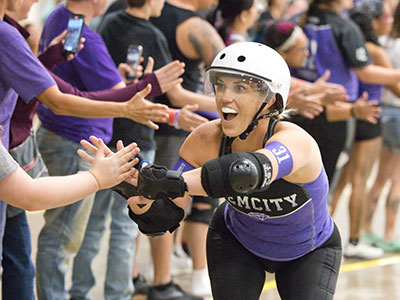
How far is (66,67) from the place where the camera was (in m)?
3.89

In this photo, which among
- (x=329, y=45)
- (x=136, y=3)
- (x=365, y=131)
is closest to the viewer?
(x=136, y=3)

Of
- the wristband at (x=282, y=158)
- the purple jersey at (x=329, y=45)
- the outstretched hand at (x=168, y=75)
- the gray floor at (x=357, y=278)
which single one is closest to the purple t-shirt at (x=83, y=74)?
the outstretched hand at (x=168, y=75)

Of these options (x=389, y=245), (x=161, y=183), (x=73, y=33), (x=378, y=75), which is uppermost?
(x=161, y=183)

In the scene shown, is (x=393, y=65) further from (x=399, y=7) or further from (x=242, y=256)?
(x=242, y=256)

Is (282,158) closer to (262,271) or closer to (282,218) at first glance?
(282,218)

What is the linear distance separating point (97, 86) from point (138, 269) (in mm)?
1963

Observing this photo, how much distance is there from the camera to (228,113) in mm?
2861

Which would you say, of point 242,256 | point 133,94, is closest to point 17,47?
point 133,94

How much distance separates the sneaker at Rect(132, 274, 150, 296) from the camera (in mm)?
4840

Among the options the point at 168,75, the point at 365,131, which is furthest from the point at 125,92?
the point at 365,131

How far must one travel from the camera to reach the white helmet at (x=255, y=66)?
280cm

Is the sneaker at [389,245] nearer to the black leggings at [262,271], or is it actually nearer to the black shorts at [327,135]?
the black shorts at [327,135]

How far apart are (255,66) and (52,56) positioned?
1.24m

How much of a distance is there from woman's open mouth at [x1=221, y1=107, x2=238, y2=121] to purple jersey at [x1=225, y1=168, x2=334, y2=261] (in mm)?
→ 301
